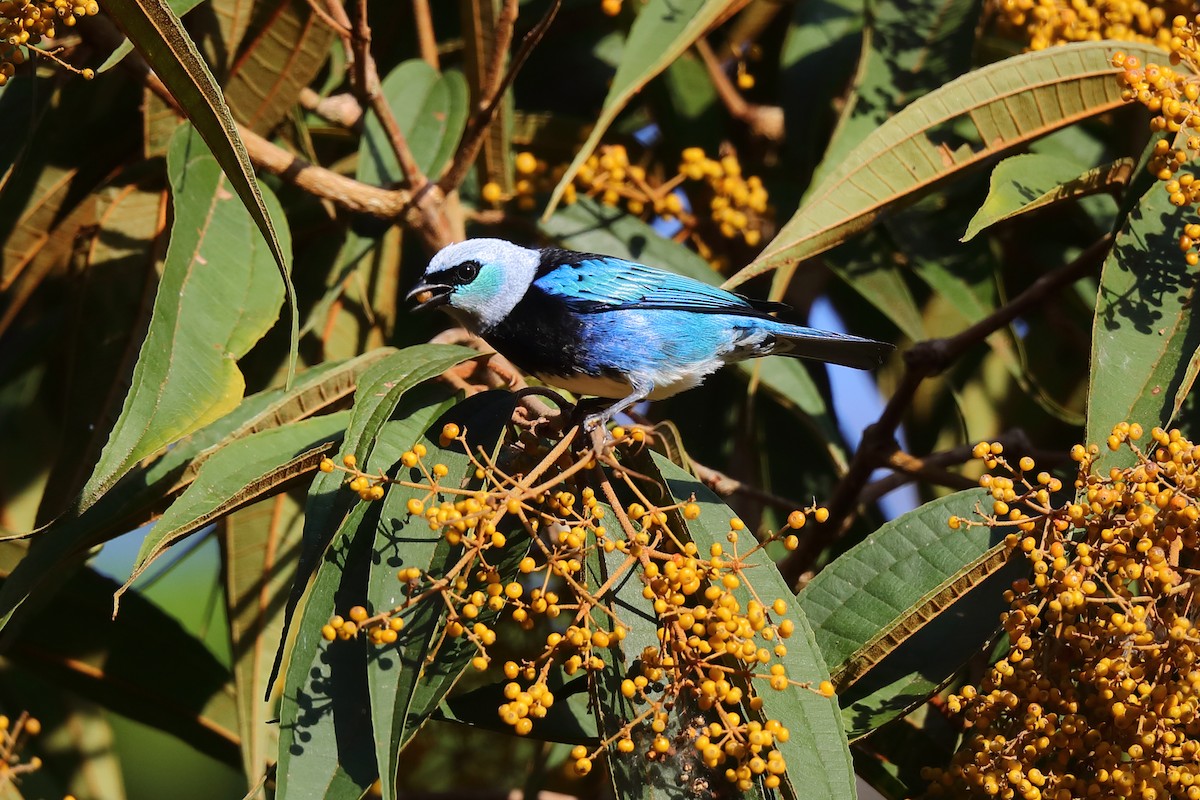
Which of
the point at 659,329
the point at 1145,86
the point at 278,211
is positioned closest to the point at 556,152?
the point at 659,329

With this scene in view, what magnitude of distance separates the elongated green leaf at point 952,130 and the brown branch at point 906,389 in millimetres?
347

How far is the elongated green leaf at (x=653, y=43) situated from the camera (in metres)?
3.20

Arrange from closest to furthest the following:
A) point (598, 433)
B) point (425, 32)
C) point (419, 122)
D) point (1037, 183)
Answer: point (598, 433) → point (1037, 183) → point (419, 122) → point (425, 32)

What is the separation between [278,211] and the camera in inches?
117

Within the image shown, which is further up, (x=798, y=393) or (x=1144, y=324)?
(x=1144, y=324)

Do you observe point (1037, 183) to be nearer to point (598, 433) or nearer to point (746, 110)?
point (598, 433)

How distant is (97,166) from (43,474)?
1079 mm

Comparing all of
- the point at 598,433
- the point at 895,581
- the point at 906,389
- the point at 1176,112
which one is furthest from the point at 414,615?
the point at 1176,112

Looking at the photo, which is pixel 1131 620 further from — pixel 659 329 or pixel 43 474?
pixel 43 474

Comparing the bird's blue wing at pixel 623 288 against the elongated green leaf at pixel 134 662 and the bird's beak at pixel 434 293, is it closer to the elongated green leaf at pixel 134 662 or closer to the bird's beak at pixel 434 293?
the bird's beak at pixel 434 293

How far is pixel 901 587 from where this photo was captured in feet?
8.26

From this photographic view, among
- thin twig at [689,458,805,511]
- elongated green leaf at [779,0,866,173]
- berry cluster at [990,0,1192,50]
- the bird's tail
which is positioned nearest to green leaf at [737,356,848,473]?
the bird's tail

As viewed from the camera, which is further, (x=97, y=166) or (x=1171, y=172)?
(x=97, y=166)

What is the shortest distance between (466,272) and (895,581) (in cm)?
141
